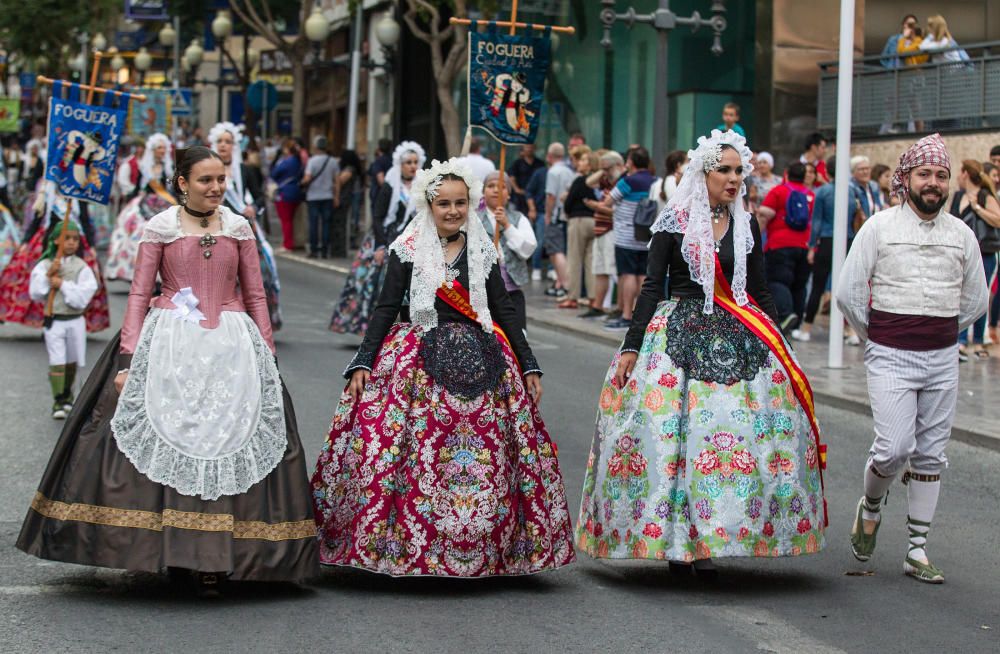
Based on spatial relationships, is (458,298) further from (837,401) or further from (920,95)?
(920,95)

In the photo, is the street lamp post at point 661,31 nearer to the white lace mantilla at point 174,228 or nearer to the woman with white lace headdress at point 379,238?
the woman with white lace headdress at point 379,238

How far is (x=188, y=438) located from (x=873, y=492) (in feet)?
9.97

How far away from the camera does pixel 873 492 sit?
297 inches

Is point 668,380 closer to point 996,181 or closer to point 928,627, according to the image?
point 928,627

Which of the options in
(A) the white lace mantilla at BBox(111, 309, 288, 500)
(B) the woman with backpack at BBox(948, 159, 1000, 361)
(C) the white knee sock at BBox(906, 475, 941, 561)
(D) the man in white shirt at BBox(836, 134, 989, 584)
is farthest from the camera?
(B) the woman with backpack at BBox(948, 159, 1000, 361)

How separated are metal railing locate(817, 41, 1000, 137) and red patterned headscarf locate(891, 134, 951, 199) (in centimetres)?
1205

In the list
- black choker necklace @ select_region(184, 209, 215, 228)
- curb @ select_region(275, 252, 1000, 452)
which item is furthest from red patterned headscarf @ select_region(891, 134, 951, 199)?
curb @ select_region(275, 252, 1000, 452)

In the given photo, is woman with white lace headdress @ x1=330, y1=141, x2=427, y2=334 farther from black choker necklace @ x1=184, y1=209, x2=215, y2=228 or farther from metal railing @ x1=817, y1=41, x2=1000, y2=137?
black choker necklace @ x1=184, y1=209, x2=215, y2=228

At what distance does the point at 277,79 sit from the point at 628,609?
2062 inches

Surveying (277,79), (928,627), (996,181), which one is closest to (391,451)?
(928,627)

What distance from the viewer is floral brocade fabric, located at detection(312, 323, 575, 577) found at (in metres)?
6.71

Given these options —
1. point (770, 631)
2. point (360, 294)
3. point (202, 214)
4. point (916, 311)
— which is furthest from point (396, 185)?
point (770, 631)

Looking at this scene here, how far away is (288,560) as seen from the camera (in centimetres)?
648

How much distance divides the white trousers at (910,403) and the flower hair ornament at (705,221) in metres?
0.69
